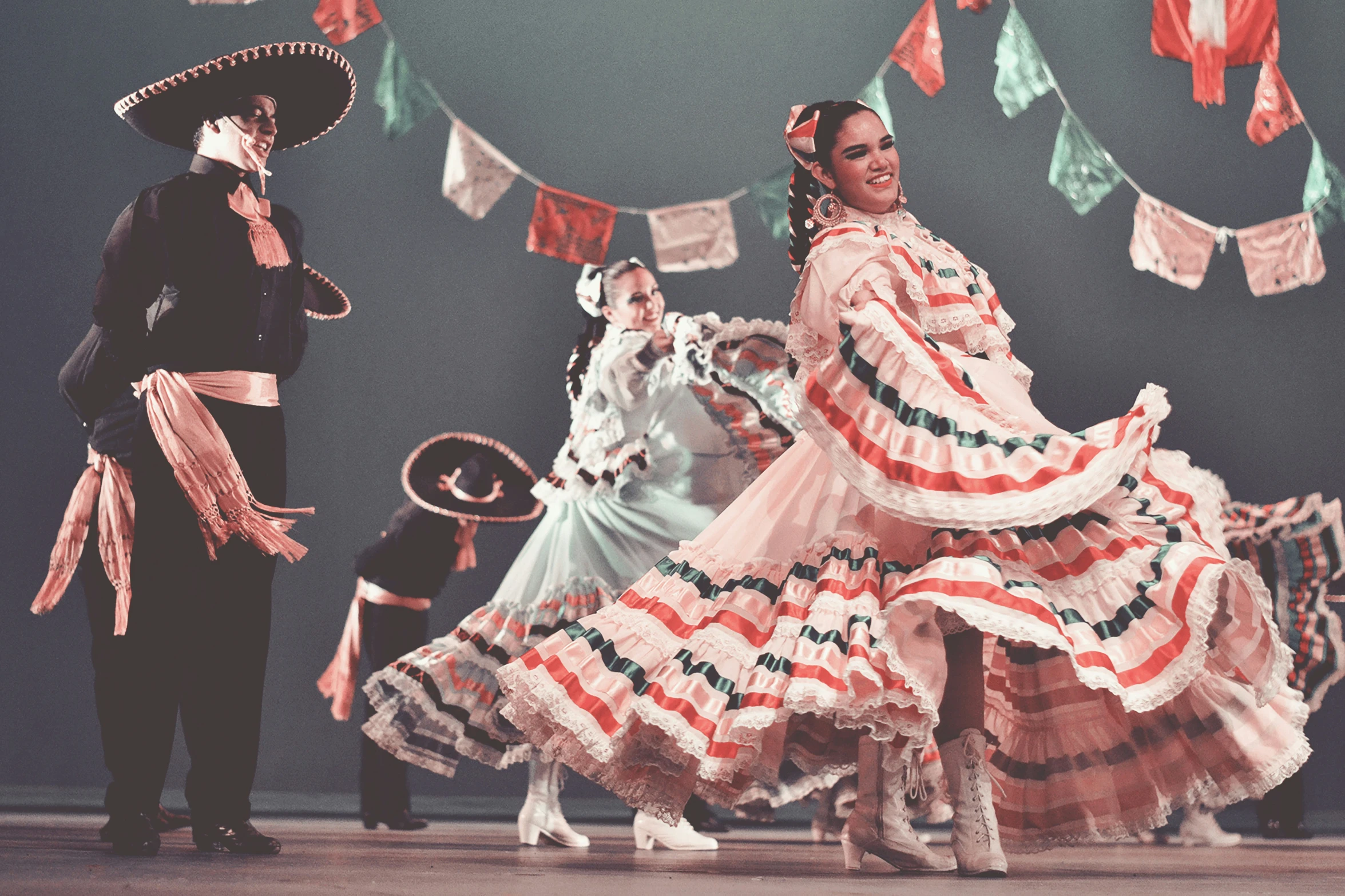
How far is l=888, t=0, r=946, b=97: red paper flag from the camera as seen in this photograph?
4.24 m

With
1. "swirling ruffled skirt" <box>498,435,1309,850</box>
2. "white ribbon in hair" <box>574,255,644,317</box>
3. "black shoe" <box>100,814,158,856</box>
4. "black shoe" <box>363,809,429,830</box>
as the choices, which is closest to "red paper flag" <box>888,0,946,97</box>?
"white ribbon in hair" <box>574,255,644,317</box>

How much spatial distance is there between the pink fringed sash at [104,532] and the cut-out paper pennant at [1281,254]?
13.1ft

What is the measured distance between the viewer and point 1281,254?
4723 millimetres

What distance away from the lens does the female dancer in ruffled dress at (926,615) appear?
1835 millimetres

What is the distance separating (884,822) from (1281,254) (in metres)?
3.57

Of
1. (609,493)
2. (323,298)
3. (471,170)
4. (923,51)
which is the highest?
(923,51)

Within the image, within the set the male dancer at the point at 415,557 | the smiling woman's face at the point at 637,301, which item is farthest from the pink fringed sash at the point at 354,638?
the smiling woman's face at the point at 637,301

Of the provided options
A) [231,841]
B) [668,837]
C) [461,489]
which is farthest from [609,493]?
[231,841]

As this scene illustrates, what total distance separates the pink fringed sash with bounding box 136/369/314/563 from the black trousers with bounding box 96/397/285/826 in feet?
0.15

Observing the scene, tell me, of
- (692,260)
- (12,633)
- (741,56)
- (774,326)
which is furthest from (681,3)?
(12,633)

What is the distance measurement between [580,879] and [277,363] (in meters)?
1.25

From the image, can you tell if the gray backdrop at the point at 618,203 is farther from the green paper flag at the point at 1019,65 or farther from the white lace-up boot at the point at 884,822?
the white lace-up boot at the point at 884,822

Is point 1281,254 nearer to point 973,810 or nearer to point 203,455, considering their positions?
point 973,810

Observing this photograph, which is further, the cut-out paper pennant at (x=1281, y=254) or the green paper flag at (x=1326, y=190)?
the cut-out paper pennant at (x=1281, y=254)
